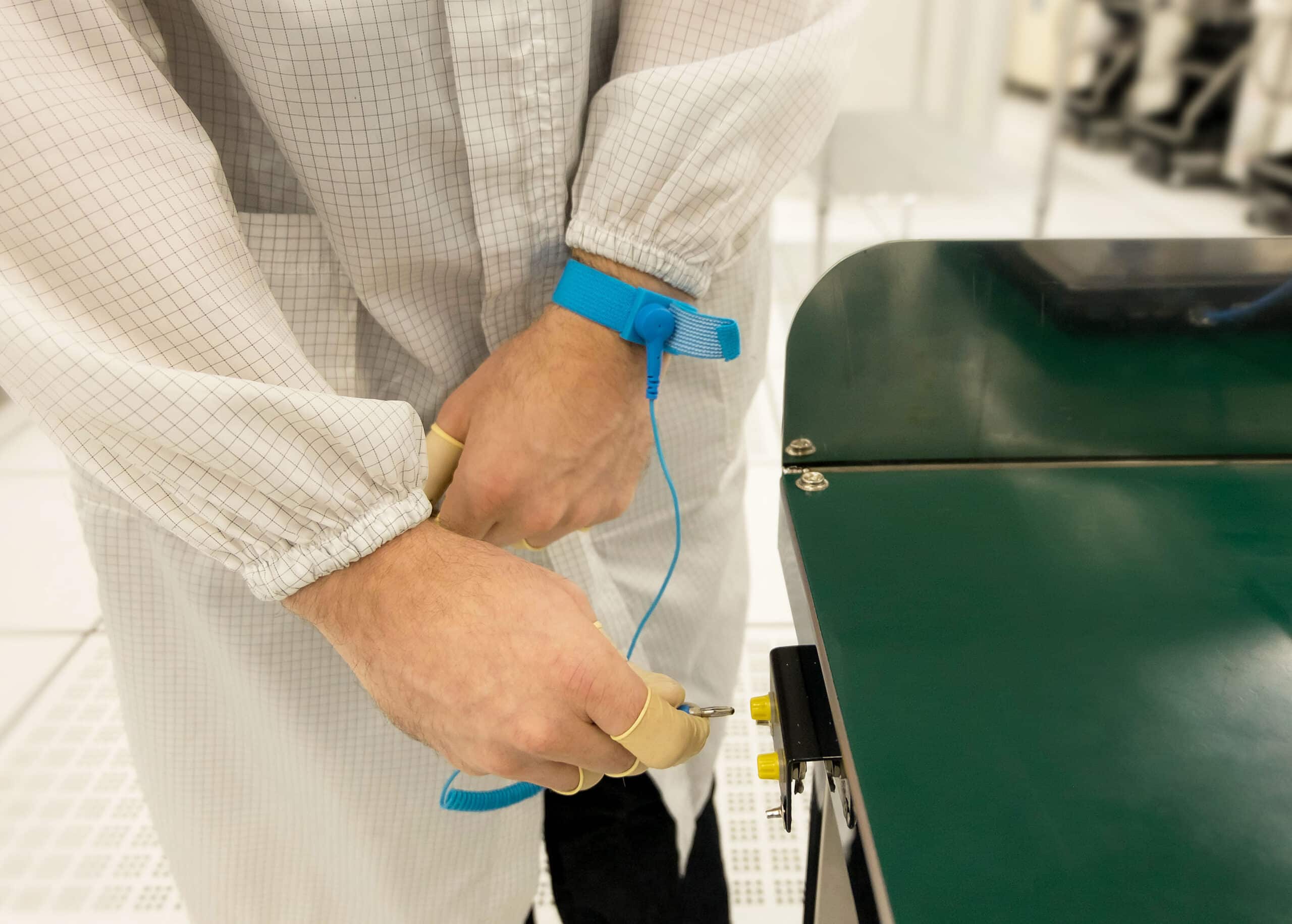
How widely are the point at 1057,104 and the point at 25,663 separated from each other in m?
2.79

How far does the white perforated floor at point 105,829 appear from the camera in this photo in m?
1.13

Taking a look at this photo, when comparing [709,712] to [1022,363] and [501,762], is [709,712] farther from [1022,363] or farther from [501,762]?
[1022,363]

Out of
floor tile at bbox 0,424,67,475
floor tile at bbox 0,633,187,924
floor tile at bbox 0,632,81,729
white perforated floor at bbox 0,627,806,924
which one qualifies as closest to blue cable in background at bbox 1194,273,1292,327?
white perforated floor at bbox 0,627,806,924

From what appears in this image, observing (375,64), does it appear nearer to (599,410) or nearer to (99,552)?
(599,410)

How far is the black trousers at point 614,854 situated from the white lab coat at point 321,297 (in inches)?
1.8

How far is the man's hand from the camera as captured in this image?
0.56 m

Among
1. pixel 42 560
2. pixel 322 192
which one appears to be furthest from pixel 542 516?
pixel 42 560

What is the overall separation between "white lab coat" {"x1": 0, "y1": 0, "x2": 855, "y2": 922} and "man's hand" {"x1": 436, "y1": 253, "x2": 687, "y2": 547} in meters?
0.05

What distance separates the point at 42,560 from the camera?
5.90 ft

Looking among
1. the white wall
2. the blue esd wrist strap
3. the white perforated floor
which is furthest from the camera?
the white wall

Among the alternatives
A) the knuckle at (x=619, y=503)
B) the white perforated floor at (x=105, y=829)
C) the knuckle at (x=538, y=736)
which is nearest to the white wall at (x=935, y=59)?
the white perforated floor at (x=105, y=829)

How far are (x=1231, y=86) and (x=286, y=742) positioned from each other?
3864mm

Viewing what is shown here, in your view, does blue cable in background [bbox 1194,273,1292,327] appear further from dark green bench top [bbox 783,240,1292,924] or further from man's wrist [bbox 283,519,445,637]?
man's wrist [bbox 283,519,445,637]

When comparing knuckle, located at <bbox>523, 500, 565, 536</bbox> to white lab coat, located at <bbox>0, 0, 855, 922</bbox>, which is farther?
knuckle, located at <bbox>523, 500, 565, 536</bbox>
